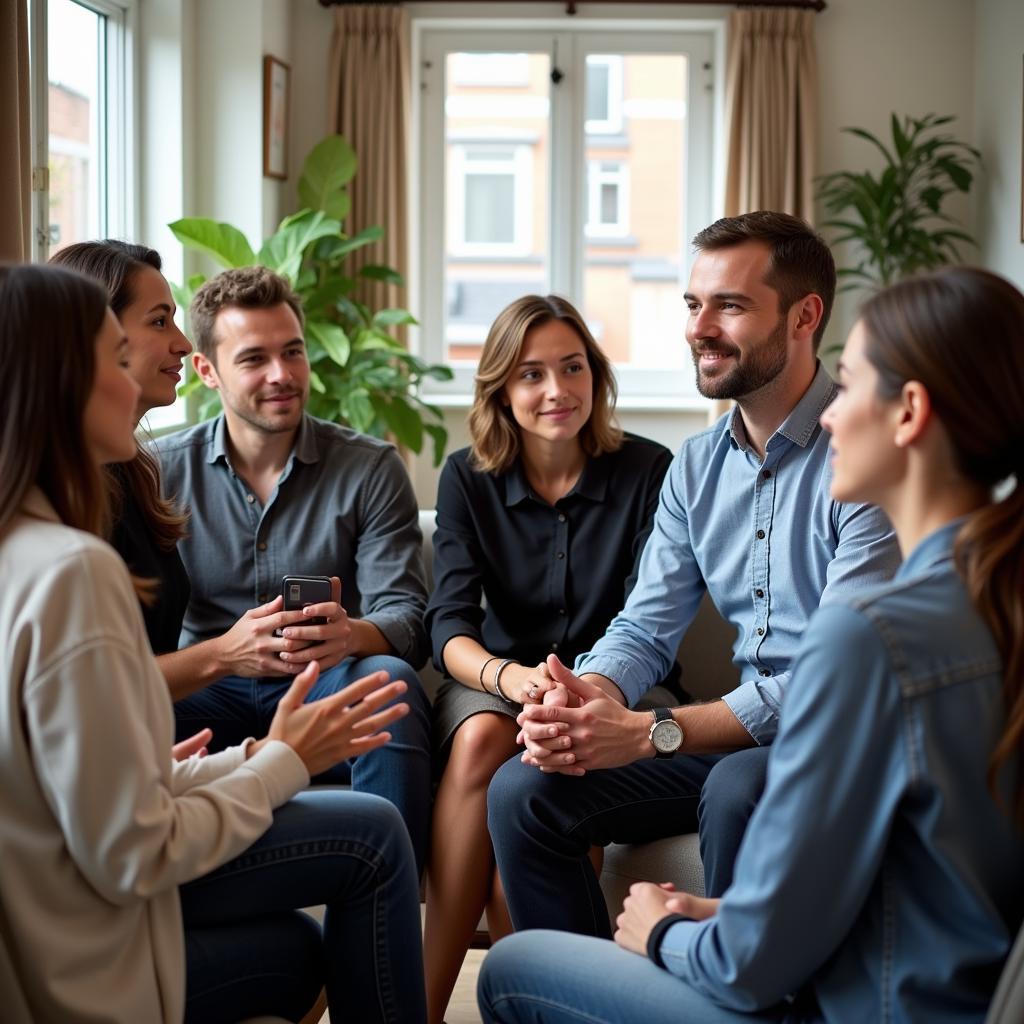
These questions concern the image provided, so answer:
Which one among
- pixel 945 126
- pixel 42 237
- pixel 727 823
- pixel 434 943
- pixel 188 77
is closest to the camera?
pixel 727 823

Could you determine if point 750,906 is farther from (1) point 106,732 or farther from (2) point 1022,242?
(2) point 1022,242

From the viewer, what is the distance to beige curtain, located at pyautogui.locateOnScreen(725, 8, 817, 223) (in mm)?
5625

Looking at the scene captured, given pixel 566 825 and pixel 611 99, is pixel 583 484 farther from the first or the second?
pixel 611 99

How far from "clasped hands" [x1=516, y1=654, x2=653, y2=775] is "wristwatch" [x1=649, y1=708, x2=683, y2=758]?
14 mm

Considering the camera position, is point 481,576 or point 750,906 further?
point 481,576

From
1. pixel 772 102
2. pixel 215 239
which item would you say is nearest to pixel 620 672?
pixel 215 239

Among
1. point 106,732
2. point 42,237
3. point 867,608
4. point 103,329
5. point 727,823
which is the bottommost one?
point 727,823

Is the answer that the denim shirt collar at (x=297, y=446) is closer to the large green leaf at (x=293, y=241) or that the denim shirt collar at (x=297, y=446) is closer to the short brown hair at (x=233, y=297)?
the short brown hair at (x=233, y=297)

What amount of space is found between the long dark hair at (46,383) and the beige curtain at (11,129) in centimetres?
149

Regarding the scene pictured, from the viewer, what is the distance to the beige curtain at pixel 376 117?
5.62 m

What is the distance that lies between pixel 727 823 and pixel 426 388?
436cm

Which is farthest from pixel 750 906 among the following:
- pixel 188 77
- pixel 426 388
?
pixel 426 388

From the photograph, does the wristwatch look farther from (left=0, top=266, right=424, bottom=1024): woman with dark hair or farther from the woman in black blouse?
(left=0, top=266, right=424, bottom=1024): woman with dark hair

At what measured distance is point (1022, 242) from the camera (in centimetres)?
514
